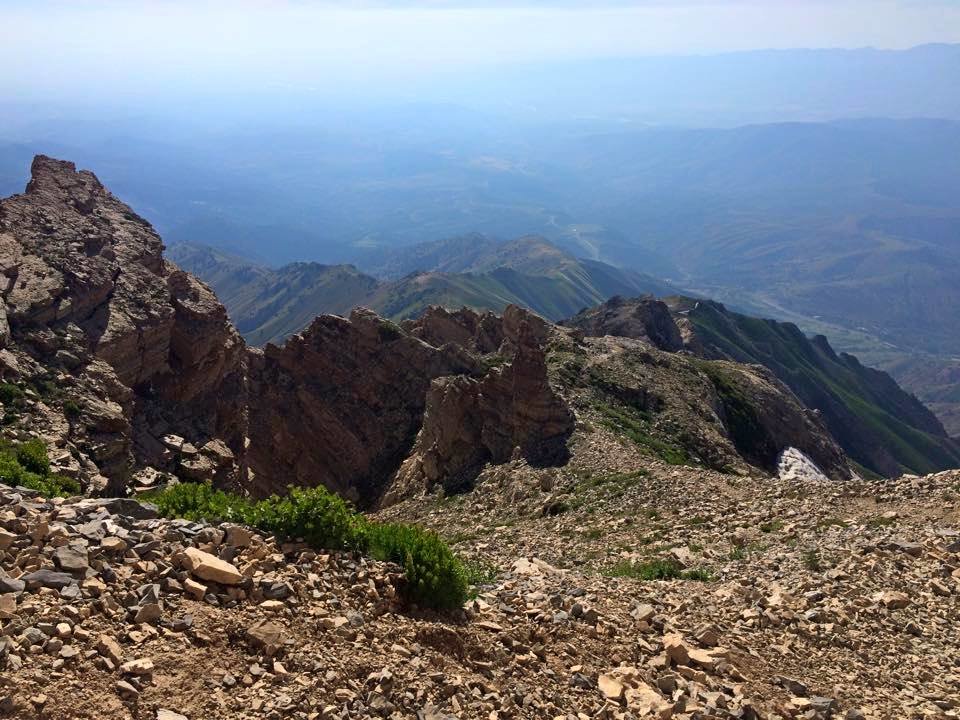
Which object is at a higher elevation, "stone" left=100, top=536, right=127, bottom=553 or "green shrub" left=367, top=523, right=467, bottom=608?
"stone" left=100, top=536, right=127, bottom=553

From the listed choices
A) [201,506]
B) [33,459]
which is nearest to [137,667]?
[201,506]

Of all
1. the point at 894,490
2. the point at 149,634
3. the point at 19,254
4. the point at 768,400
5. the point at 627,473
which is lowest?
the point at 768,400

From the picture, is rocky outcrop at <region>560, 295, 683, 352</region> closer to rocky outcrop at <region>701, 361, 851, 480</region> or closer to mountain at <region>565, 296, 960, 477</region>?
mountain at <region>565, 296, 960, 477</region>

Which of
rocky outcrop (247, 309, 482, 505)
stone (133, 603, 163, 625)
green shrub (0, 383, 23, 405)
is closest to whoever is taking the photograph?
stone (133, 603, 163, 625)

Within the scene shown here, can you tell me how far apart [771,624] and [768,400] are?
56187mm

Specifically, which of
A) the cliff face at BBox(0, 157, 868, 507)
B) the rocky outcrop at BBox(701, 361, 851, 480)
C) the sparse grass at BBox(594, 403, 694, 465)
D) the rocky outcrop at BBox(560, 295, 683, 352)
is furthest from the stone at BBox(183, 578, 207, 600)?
the rocky outcrop at BBox(560, 295, 683, 352)

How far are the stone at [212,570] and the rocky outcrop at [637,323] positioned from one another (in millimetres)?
94357

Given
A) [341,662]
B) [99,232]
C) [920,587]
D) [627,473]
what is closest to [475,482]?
[627,473]

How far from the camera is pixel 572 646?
1547 cm

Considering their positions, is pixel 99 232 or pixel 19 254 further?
pixel 99 232

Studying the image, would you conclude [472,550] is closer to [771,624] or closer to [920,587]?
[771,624]

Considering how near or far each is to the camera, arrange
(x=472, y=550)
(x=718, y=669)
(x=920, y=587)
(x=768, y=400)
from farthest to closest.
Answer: (x=768, y=400) < (x=472, y=550) < (x=920, y=587) < (x=718, y=669)

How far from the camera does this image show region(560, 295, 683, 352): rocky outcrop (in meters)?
111

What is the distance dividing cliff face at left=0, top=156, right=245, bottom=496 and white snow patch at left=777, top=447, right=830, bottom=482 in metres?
42.5
